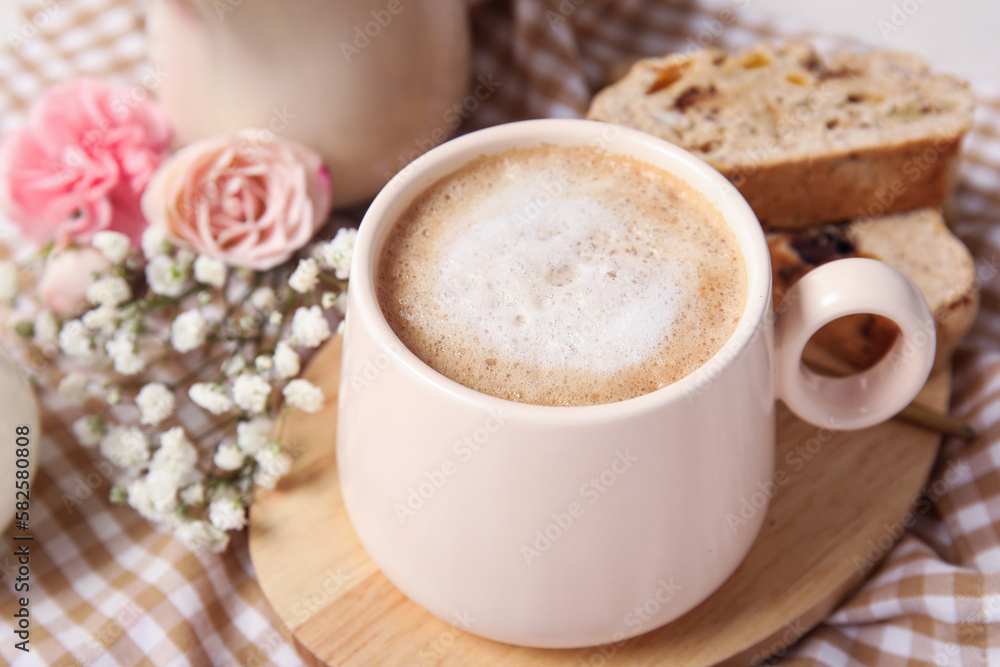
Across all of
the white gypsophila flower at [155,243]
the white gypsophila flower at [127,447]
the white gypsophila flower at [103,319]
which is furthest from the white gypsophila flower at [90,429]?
the white gypsophila flower at [155,243]

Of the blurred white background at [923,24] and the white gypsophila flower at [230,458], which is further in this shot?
the blurred white background at [923,24]

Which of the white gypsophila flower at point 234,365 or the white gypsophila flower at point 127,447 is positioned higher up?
the white gypsophila flower at point 234,365

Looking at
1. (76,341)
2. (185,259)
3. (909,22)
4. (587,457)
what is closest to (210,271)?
(185,259)

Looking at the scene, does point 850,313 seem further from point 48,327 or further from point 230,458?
point 48,327

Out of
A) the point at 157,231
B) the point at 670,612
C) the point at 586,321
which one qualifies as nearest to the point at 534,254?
the point at 586,321

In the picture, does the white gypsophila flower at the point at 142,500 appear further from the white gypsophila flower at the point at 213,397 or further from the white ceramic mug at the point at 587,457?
the white ceramic mug at the point at 587,457

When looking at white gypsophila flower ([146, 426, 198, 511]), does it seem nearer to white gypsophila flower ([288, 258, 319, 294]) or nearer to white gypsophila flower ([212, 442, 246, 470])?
white gypsophila flower ([212, 442, 246, 470])

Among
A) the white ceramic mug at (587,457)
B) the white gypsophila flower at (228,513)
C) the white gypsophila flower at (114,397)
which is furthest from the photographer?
the white gypsophila flower at (114,397)
